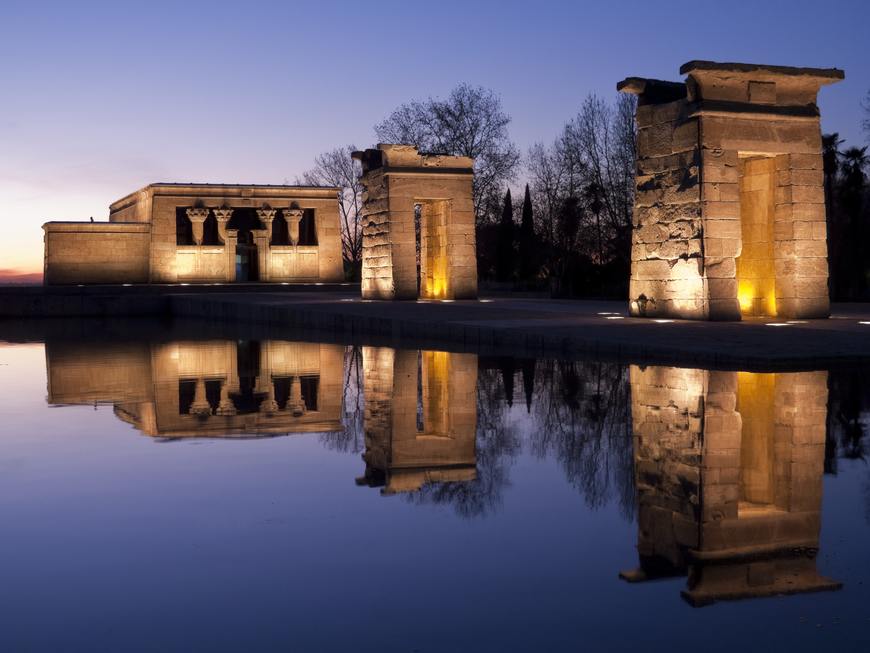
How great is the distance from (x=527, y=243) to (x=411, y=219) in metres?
33.2

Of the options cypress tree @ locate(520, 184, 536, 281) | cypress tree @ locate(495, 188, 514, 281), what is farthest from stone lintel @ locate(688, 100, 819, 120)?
cypress tree @ locate(495, 188, 514, 281)

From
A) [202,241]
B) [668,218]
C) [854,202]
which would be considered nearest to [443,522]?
[668,218]

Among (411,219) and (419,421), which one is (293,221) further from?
(419,421)

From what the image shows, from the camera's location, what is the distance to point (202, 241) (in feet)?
A: 137

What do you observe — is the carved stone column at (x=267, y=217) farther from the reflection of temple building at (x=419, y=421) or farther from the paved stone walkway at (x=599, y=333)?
the reflection of temple building at (x=419, y=421)

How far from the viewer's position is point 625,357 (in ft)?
39.7

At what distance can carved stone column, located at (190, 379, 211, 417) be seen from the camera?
332 inches

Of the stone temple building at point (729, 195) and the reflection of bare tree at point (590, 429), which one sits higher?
the stone temple building at point (729, 195)

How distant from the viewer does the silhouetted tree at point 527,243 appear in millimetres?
58969

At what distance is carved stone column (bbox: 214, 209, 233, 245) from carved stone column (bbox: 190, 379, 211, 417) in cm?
3171

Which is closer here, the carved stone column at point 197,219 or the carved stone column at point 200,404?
the carved stone column at point 200,404

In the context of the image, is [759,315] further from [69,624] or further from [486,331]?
[69,624]

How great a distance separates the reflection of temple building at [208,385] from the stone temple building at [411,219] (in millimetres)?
10924

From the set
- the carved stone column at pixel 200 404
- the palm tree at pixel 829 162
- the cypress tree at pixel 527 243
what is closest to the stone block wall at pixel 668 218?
the carved stone column at pixel 200 404
